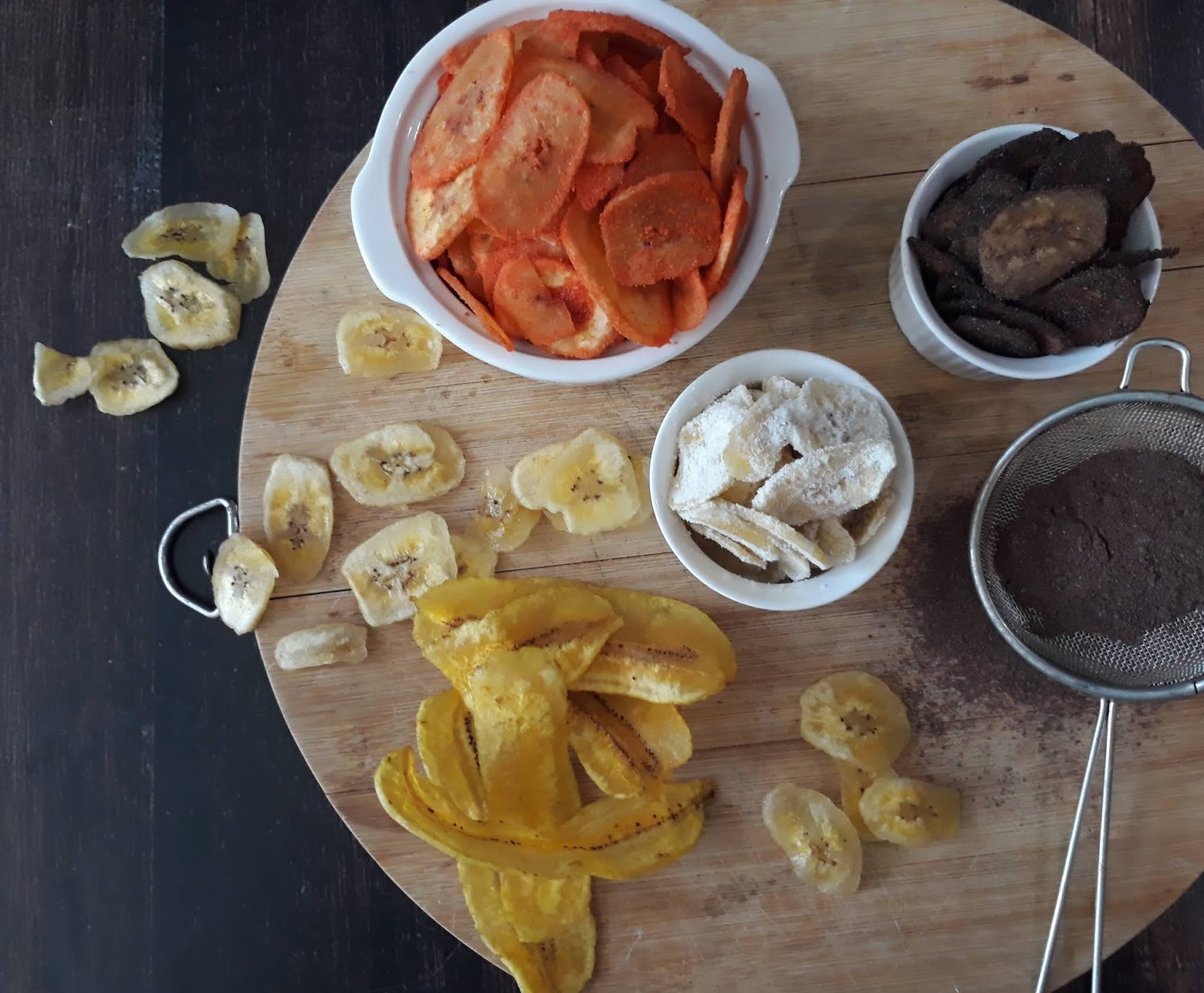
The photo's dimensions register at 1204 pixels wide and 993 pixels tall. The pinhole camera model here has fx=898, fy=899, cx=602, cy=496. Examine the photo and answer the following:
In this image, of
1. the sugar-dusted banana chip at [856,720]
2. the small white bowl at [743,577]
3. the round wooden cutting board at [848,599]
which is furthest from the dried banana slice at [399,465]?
the sugar-dusted banana chip at [856,720]

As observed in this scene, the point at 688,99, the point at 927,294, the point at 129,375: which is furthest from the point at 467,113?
the point at 129,375

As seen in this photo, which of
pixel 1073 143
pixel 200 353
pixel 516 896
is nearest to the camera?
pixel 1073 143

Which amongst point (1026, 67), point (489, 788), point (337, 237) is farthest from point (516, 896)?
point (1026, 67)

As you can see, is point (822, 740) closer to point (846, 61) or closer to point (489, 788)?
point (489, 788)

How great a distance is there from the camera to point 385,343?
37.5 inches

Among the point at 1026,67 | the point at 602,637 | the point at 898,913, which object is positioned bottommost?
the point at 898,913

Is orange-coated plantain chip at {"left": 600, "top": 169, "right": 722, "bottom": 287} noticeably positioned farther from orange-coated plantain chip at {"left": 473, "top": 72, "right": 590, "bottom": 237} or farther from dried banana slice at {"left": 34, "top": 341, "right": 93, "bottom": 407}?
dried banana slice at {"left": 34, "top": 341, "right": 93, "bottom": 407}

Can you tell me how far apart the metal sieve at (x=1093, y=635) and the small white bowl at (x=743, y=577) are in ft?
0.37

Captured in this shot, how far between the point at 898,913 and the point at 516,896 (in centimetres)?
40

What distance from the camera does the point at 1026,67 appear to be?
95cm

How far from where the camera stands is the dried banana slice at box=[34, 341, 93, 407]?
1.23m

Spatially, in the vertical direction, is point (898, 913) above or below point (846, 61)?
below

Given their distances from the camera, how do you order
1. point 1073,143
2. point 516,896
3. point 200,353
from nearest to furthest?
point 1073,143
point 516,896
point 200,353

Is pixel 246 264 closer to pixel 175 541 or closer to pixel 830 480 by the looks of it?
pixel 175 541
